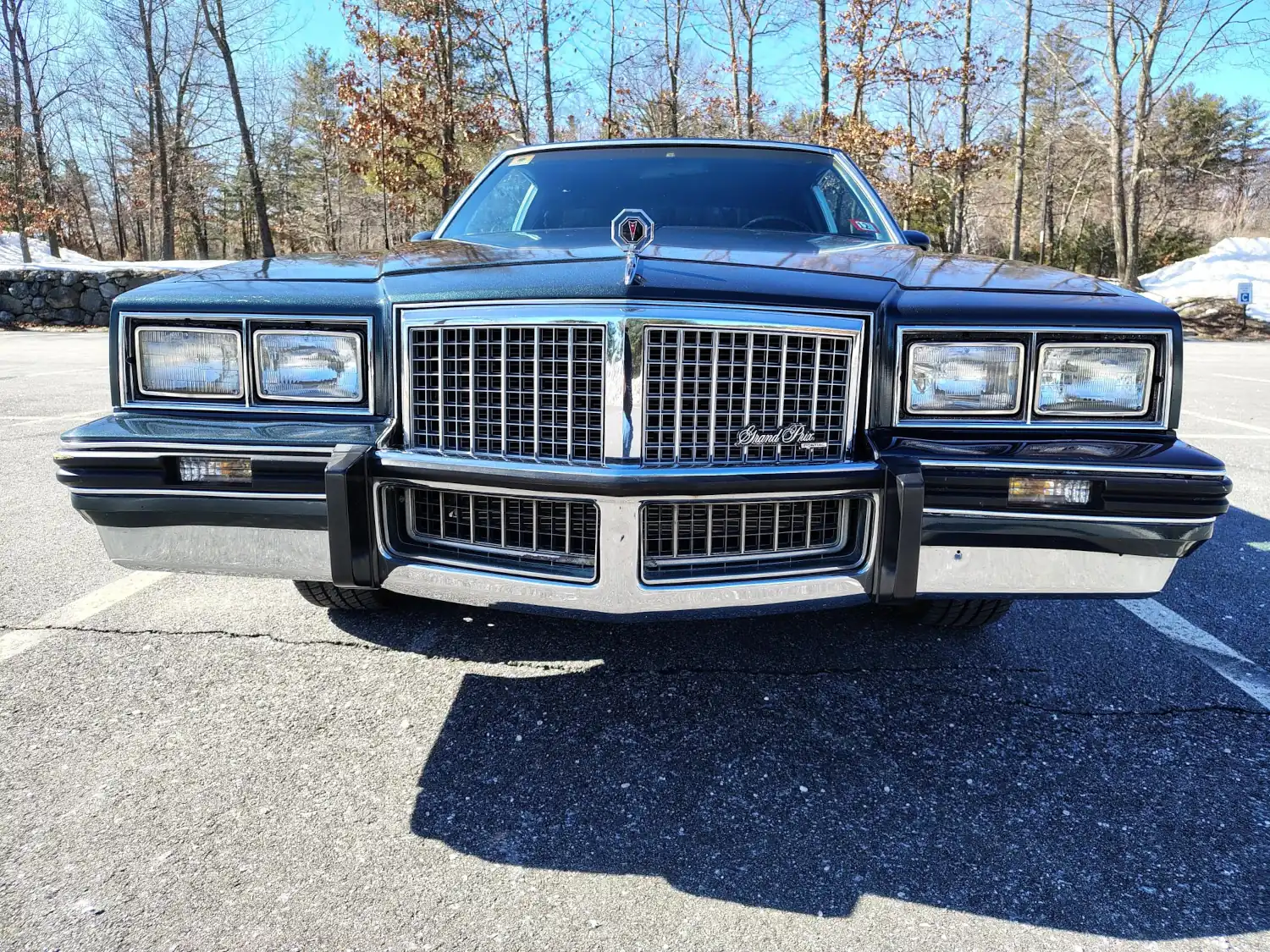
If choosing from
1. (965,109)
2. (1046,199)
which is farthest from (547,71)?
(1046,199)

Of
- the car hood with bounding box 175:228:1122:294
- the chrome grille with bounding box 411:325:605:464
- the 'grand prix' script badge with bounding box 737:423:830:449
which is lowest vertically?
the 'grand prix' script badge with bounding box 737:423:830:449

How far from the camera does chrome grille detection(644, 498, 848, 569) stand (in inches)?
80.3

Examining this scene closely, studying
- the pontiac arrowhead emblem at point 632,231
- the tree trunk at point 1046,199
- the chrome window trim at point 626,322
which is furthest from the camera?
the tree trunk at point 1046,199

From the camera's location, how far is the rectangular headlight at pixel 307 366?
219 centimetres

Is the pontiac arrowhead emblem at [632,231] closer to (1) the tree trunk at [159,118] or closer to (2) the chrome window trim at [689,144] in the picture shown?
(2) the chrome window trim at [689,144]

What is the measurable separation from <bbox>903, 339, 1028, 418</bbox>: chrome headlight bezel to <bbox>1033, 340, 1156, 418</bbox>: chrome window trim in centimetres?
4

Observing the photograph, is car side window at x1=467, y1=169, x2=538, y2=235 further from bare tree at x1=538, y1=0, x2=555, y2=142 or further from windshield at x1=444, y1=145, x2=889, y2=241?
bare tree at x1=538, y1=0, x2=555, y2=142

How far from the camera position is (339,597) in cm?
278

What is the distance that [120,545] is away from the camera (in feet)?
7.12

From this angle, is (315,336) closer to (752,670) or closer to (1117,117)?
(752,670)

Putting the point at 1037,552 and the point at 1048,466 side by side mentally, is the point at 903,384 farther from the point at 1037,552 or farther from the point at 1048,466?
the point at 1037,552

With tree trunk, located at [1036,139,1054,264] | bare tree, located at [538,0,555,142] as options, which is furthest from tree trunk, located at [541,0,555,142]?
tree trunk, located at [1036,139,1054,264]

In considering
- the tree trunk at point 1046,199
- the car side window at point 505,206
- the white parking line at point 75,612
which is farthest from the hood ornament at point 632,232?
the tree trunk at point 1046,199

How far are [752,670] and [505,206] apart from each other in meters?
2.18
